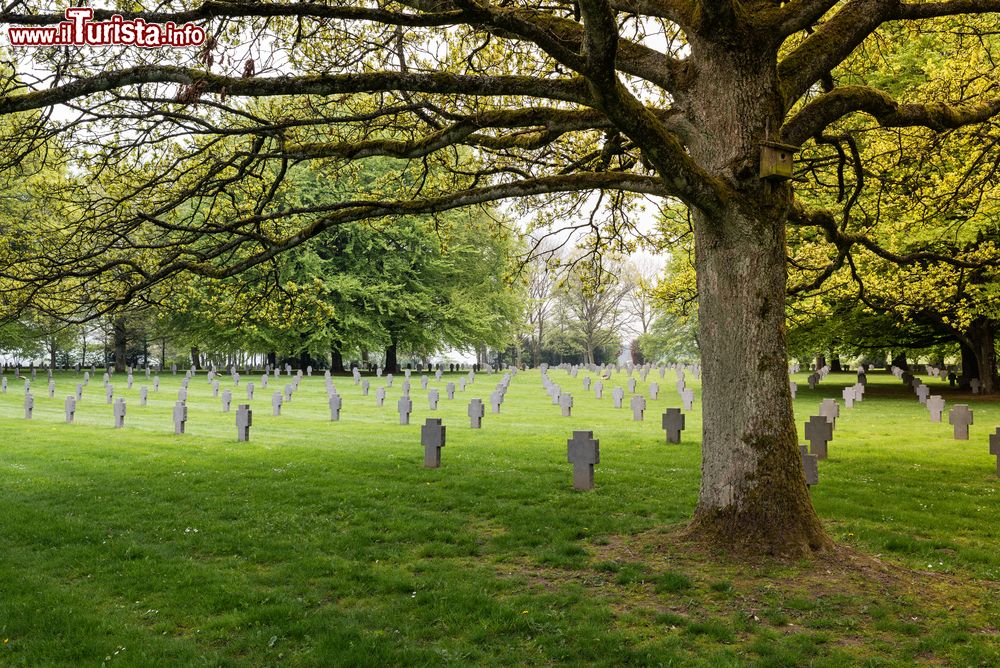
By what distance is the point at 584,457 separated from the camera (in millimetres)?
9469

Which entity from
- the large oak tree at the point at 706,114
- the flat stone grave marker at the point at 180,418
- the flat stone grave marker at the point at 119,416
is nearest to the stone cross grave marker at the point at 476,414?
the flat stone grave marker at the point at 180,418

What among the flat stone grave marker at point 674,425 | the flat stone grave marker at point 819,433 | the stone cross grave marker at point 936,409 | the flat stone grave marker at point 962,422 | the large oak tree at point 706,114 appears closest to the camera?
the large oak tree at point 706,114

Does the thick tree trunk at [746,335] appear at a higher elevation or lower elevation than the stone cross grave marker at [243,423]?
higher

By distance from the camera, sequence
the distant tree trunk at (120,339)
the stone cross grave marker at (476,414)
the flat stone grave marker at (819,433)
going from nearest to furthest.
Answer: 1. the flat stone grave marker at (819,433)
2. the stone cross grave marker at (476,414)
3. the distant tree trunk at (120,339)

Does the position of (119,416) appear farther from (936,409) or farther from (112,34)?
(936,409)

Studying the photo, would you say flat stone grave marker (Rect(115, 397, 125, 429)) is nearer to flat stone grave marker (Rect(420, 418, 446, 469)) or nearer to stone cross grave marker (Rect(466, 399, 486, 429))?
stone cross grave marker (Rect(466, 399, 486, 429))

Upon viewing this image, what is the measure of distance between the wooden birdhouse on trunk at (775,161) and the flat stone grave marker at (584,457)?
4400 mm

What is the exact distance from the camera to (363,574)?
19.4 feet

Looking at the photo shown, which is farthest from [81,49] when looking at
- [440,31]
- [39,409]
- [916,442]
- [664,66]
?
[39,409]

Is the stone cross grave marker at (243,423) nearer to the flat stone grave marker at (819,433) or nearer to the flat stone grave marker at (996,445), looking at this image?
the flat stone grave marker at (819,433)

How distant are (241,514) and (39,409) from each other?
17.8 m

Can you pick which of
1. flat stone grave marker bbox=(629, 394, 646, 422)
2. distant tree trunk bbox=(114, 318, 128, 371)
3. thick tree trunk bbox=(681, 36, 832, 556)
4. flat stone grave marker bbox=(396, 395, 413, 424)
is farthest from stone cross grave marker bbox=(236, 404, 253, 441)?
distant tree trunk bbox=(114, 318, 128, 371)

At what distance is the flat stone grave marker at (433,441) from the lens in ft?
36.8

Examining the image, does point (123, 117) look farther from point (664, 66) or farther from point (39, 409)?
point (39, 409)
